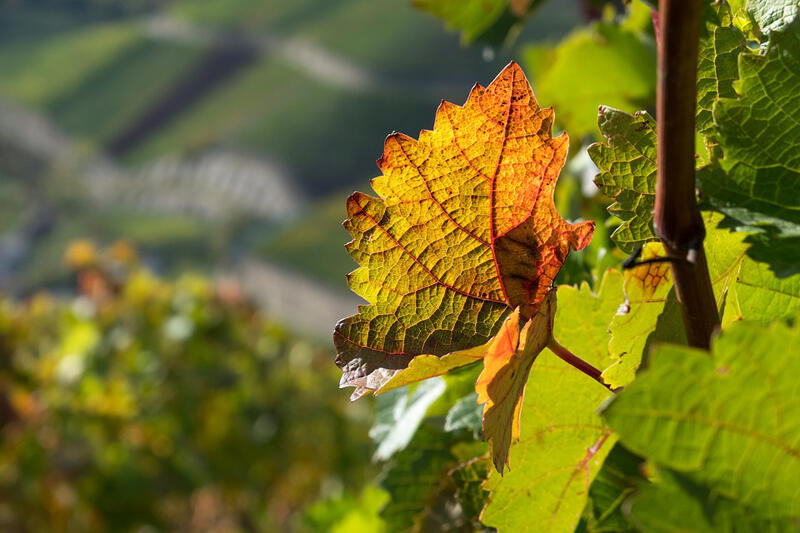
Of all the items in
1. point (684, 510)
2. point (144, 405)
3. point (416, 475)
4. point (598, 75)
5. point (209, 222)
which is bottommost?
point (684, 510)

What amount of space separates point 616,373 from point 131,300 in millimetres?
3514

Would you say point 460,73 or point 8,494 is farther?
point 460,73

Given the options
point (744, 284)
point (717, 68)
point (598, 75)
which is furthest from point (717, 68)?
point (598, 75)

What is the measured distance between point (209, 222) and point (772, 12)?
14153mm

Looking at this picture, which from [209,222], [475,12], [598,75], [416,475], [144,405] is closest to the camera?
[416,475]

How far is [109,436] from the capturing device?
3.58 meters

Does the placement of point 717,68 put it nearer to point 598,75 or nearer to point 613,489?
point 613,489

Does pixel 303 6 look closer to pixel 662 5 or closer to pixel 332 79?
pixel 332 79

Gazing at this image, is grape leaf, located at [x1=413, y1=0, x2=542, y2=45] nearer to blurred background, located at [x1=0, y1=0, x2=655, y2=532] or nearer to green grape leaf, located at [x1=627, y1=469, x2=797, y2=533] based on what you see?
blurred background, located at [x1=0, y1=0, x2=655, y2=532]

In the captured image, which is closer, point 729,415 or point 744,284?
point 729,415

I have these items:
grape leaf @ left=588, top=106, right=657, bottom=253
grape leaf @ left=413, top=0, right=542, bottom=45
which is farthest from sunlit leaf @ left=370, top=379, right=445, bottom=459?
grape leaf @ left=413, top=0, right=542, bottom=45

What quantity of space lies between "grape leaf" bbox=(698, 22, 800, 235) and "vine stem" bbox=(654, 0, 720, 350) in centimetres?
6

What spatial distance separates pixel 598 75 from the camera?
1.02m

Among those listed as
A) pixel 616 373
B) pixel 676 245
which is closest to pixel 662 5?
pixel 676 245
